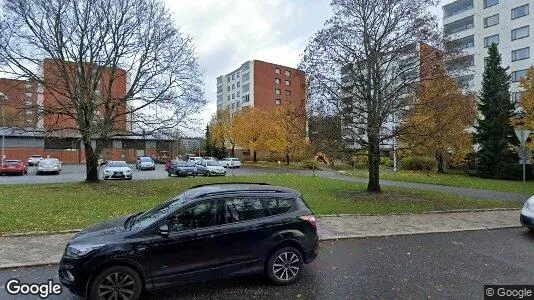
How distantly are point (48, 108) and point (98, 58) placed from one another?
3.62 metres

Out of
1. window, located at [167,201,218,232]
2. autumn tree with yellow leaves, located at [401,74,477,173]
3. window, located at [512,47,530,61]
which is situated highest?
window, located at [512,47,530,61]

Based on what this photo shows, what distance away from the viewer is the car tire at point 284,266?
5461mm

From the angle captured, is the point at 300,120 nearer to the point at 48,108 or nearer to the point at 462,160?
Answer: the point at 48,108

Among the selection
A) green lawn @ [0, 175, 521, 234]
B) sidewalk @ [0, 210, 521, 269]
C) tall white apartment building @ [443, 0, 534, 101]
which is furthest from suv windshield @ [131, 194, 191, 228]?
tall white apartment building @ [443, 0, 534, 101]

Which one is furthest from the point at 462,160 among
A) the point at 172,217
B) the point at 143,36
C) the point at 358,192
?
the point at 172,217

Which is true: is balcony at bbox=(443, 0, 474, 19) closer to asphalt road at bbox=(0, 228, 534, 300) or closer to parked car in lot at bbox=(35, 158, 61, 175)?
asphalt road at bbox=(0, 228, 534, 300)

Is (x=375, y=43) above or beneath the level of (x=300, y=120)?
above

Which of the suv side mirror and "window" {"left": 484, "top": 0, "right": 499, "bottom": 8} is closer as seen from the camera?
the suv side mirror

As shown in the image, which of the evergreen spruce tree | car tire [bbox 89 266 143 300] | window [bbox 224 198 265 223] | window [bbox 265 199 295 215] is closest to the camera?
car tire [bbox 89 266 143 300]

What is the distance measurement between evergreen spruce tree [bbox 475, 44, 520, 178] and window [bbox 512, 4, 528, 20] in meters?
17.0

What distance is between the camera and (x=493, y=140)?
103ft

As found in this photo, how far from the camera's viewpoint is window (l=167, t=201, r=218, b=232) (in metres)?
5.06

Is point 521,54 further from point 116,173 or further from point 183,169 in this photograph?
point 116,173

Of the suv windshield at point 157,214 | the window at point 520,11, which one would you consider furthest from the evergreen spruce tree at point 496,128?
the suv windshield at point 157,214
